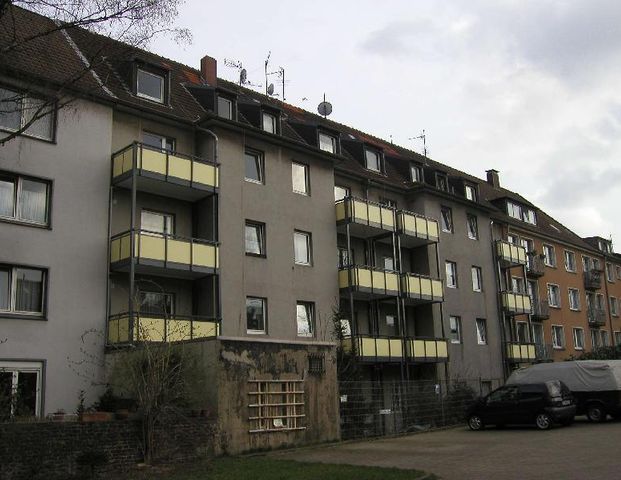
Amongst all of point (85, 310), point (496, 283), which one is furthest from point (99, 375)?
point (496, 283)

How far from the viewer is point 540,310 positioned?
41.7 m

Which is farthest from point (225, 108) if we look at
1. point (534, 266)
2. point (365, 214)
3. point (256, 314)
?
point (534, 266)

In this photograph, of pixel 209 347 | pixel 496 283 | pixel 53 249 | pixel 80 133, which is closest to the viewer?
A: pixel 209 347

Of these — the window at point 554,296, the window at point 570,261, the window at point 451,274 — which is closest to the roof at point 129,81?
the window at point 451,274

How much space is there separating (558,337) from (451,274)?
13.2m

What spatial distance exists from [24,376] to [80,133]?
7.18m

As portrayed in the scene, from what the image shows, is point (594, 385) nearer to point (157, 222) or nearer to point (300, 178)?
point (300, 178)

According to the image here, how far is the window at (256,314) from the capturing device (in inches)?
963

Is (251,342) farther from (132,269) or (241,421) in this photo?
(132,269)

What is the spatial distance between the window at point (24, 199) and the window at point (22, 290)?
1.41 m

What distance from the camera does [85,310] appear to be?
66.6 feet

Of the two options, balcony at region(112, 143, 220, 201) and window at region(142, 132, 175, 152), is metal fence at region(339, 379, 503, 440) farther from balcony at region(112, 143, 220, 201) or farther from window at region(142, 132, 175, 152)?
window at region(142, 132, 175, 152)

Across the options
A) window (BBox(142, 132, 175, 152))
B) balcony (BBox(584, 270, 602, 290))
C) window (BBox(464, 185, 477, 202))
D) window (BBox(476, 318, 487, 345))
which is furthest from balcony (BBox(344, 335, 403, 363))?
balcony (BBox(584, 270, 602, 290))

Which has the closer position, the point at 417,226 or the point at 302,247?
the point at 302,247
